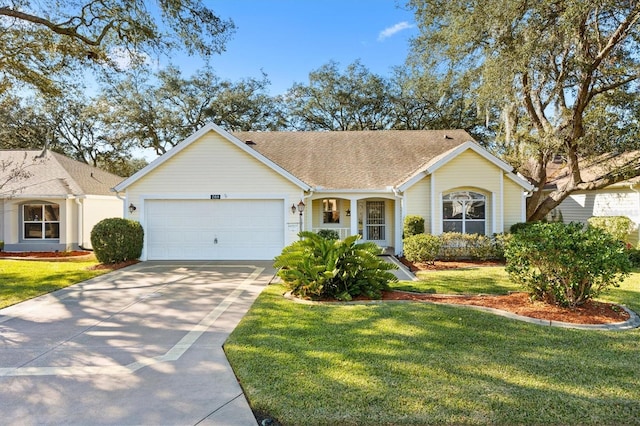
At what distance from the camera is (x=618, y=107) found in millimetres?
12508

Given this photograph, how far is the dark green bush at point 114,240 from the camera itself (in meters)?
11.8

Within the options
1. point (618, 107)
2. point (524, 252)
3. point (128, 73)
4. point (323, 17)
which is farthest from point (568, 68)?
point (128, 73)

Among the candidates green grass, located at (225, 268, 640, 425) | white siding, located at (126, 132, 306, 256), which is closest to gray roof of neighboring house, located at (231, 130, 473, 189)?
white siding, located at (126, 132, 306, 256)

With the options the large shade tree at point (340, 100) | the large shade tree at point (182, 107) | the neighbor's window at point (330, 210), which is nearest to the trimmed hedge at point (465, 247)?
the neighbor's window at point (330, 210)

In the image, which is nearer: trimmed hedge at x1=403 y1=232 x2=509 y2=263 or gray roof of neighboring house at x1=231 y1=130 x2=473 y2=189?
trimmed hedge at x1=403 y1=232 x2=509 y2=263

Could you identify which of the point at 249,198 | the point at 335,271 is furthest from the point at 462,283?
the point at 249,198

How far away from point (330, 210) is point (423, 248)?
5528 mm

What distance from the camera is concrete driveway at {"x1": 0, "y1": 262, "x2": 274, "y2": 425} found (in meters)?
3.43

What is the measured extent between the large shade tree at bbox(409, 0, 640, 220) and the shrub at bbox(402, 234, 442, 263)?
517cm

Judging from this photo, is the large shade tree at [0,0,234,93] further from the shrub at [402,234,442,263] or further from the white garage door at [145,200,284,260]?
the shrub at [402,234,442,263]

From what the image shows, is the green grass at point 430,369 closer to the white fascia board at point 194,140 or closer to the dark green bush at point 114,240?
→ the white fascia board at point 194,140

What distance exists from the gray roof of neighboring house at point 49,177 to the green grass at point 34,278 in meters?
4.27

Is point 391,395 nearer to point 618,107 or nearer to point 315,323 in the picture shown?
point 315,323

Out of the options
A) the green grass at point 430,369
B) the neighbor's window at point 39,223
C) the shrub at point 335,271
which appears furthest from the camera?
the neighbor's window at point 39,223
